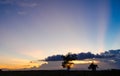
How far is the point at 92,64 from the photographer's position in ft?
492
